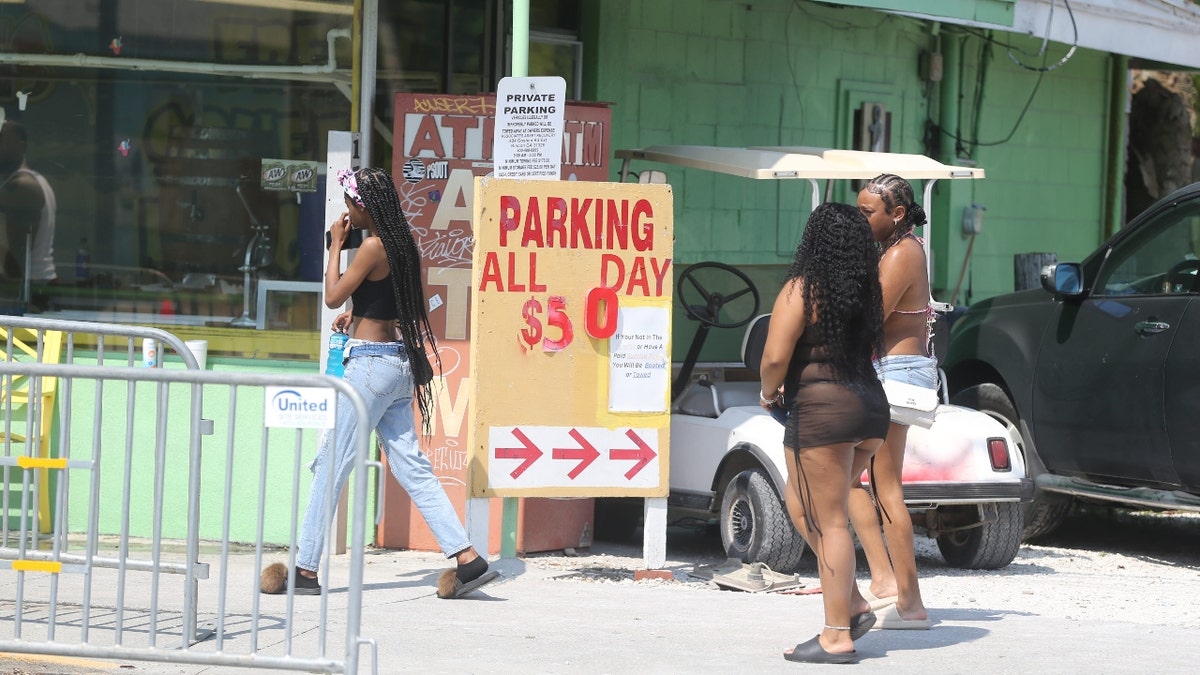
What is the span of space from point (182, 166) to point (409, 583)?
2.71 metres

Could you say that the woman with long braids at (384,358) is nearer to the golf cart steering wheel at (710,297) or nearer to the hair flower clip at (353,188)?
the hair flower clip at (353,188)

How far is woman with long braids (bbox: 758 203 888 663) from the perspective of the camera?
18.7 feet

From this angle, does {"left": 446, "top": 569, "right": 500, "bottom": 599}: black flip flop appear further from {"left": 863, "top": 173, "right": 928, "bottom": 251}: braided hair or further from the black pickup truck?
the black pickup truck

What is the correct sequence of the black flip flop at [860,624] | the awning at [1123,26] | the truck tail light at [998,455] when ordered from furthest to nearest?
the awning at [1123,26]
the truck tail light at [998,455]
the black flip flop at [860,624]

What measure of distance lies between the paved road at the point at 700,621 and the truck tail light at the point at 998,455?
59 cm

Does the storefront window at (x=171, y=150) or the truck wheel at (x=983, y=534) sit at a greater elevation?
the storefront window at (x=171, y=150)

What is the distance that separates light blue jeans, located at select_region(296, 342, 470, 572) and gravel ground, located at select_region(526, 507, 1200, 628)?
1.05 m

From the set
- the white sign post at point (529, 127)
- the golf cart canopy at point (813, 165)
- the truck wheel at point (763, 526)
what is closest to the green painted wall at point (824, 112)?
the golf cart canopy at point (813, 165)

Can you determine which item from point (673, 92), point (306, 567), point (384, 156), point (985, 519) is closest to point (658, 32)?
point (673, 92)

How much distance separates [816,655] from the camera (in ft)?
19.5

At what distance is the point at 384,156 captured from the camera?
29.0 ft

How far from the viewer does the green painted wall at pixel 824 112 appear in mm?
10578

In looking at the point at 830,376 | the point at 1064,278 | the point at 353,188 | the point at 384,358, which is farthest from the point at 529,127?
the point at 1064,278

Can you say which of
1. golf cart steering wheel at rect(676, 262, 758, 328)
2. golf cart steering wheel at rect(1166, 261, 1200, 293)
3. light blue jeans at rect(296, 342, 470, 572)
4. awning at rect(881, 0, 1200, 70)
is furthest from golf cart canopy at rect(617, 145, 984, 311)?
awning at rect(881, 0, 1200, 70)
